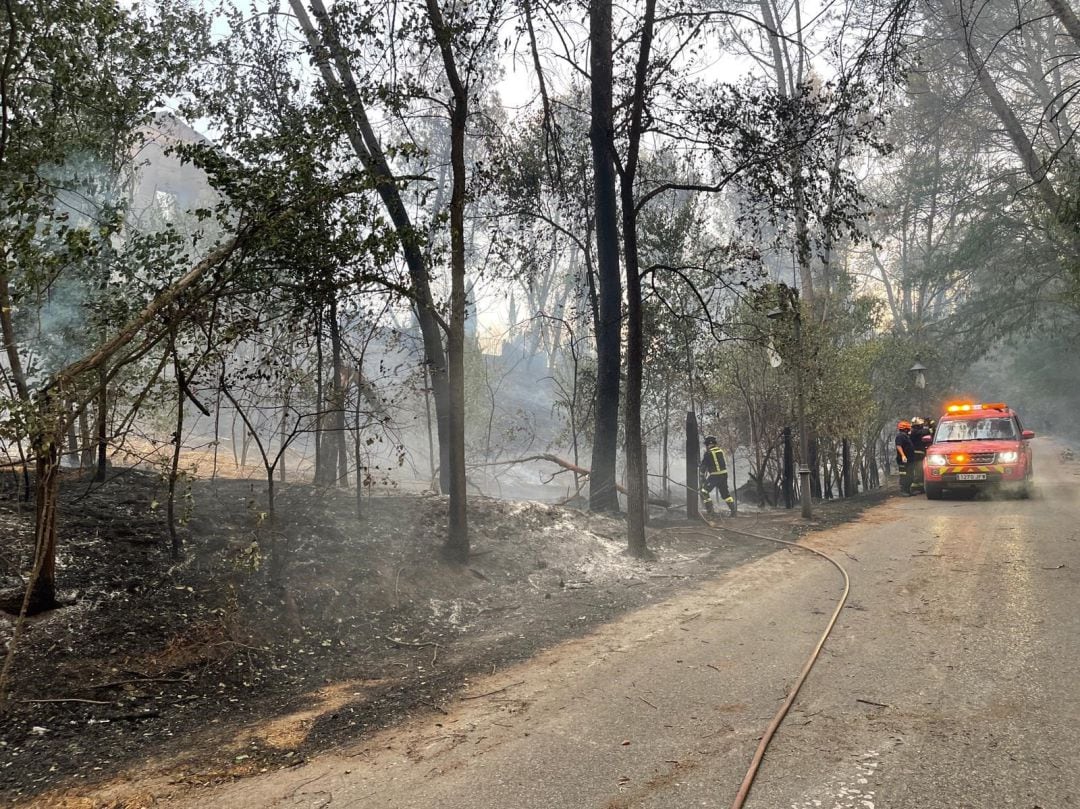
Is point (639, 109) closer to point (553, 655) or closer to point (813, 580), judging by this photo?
point (813, 580)

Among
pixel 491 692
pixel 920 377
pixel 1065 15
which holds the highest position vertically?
pixel 1065 15

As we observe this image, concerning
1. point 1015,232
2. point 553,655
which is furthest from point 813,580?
point 1015,232

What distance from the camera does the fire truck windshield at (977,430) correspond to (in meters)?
17.2

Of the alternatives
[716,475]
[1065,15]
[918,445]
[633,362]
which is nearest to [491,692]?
[633,362]

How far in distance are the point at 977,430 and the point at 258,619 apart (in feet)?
55.5

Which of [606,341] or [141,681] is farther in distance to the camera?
[606,341]

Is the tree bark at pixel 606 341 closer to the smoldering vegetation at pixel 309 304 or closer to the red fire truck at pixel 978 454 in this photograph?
the smoldering vegetation at pixel 309 304

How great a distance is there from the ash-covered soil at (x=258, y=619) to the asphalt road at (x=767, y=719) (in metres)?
0.60

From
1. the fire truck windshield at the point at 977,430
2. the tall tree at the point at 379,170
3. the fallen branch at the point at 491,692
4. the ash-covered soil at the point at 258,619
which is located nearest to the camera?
the ash-covered soil at the point at 258,619

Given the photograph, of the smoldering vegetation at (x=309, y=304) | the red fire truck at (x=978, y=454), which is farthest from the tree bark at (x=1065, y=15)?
the red fire truck at (x=978, y=454)

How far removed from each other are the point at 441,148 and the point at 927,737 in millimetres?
34117

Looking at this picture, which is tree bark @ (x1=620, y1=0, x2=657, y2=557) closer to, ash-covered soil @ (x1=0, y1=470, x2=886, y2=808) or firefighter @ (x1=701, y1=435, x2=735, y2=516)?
ash-covered soil @ (x1=0, y1=470, x2=886, y2=808)

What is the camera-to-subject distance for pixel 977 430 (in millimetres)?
17438

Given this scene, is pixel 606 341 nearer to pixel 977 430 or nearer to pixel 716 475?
pixel 716 475
